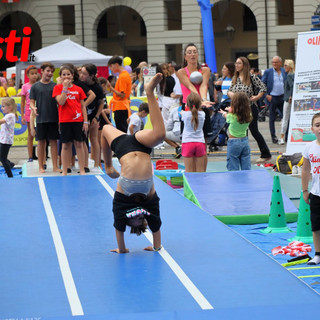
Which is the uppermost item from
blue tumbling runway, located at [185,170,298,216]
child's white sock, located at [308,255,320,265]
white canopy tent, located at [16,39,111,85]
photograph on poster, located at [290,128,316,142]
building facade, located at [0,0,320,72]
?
building facade, located at [0,0,320,72]

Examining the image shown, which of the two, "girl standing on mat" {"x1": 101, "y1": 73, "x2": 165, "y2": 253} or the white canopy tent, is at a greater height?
the white canopy tent

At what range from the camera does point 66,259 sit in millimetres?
6891

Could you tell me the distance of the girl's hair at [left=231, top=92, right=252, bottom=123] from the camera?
11047 mm

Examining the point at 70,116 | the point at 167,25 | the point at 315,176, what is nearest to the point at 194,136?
the point at 70,116

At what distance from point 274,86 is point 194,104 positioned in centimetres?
812

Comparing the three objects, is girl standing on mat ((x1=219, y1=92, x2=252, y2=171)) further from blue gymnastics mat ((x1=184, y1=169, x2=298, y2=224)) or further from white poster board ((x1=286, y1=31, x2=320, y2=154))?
white poster board ((x1=286, y1=31, x2=320, y2=154))

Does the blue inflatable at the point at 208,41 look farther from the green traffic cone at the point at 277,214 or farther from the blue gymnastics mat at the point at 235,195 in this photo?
the green traffic cone at the point at 277,214

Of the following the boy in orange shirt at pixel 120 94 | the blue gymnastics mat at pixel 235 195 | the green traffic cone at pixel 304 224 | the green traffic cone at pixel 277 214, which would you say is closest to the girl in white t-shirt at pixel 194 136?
the blue gymnastics mat at pixel 235 195

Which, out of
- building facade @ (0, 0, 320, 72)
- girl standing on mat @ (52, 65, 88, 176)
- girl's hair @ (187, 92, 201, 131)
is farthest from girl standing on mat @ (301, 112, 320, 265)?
building facade @ (0, 0, 320, 72)

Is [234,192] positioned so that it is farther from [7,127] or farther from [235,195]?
[7,127]

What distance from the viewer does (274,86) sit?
745 inches

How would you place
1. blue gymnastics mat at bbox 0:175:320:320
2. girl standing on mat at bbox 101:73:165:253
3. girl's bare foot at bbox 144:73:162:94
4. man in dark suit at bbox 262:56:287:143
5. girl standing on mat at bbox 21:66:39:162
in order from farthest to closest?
man in dark suit at bbox 262:56:287:143, girl standing on mat at bbox 21:66:39:162, girl standing on mat at bbox 101:73:165:253, girl's bare foot at bbox 144:73:162:94, blue gymnastics mat at bbox 0:175:320:320

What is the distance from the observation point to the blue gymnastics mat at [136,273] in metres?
5.43

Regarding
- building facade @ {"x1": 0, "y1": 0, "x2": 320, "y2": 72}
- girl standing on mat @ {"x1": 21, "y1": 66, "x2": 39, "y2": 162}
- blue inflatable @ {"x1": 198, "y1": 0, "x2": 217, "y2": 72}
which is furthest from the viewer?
building facade @ {"x1": 0, "y1": 0, "x2": 320, "y2": 72}
